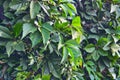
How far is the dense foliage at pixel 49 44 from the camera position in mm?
1799

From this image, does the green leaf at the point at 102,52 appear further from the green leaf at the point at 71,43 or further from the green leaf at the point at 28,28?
the green leaf at the point at 28,28

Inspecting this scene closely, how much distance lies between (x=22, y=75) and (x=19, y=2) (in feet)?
1.54

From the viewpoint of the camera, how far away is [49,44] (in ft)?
6.01

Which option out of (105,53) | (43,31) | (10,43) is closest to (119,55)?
(105,53)

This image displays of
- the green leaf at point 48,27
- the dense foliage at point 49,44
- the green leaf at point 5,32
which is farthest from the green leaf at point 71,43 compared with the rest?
the green leaf at point 5,32

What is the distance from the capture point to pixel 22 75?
6.13 ft

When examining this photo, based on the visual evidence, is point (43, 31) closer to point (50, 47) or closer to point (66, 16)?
point (50, 47)

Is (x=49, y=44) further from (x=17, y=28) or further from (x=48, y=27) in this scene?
(x=17, y=28)

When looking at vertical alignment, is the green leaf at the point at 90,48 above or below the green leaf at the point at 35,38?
below

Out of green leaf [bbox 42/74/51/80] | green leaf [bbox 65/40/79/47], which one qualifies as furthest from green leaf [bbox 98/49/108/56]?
green leaf [bbox 42/74/51/80]

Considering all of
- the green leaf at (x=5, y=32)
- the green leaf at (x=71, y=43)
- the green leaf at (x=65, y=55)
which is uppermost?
the green leaf at (x=5, y=32)

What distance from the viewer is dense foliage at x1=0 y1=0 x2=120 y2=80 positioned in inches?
70.8

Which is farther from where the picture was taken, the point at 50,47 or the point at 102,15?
the point at 102,15

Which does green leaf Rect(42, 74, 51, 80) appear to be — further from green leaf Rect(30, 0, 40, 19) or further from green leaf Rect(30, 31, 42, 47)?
green leaf Rect(30, 0, 40, 19)
